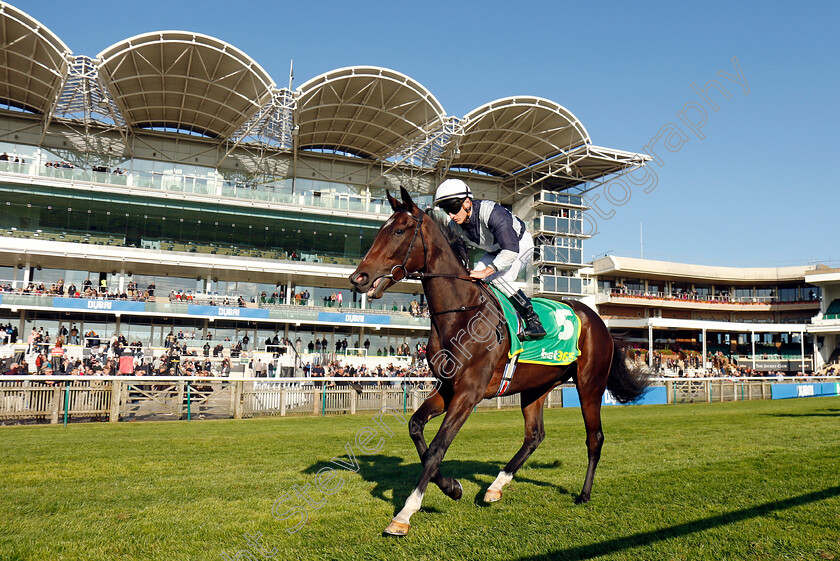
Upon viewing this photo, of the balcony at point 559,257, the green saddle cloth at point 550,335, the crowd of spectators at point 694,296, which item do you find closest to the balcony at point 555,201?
the balcony at point 559,257

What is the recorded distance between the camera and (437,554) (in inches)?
135

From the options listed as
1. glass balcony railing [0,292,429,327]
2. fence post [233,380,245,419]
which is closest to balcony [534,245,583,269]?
glass balcony railing [0,292,429,327]

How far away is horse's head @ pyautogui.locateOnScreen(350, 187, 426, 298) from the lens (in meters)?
4.34

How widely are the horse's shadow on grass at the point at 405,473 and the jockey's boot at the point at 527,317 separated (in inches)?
56.5

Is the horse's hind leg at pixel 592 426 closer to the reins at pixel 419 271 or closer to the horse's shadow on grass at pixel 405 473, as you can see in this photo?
the horse's shadow on grass at pixel 405 473

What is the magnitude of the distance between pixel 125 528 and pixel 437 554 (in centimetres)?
219

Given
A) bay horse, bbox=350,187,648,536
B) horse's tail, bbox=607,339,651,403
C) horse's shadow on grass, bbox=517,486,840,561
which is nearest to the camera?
horse's shadow on grass, bbox=517,486,840,561

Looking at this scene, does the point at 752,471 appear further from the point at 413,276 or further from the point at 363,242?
the point at 363,242

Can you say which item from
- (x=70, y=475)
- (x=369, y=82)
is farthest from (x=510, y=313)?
(x=369, y=82)

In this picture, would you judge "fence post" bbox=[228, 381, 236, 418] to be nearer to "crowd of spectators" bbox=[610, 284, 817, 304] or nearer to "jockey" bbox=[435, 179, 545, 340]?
"jockey" bbox=[435, 179, 545, 340]

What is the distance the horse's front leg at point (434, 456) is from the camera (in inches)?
149

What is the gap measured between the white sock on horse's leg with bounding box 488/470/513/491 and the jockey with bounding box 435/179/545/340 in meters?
1.25

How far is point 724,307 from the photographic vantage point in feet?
183

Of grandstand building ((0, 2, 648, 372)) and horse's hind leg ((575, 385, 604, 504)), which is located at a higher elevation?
grandstand building ((0, 2, 648, 372))
